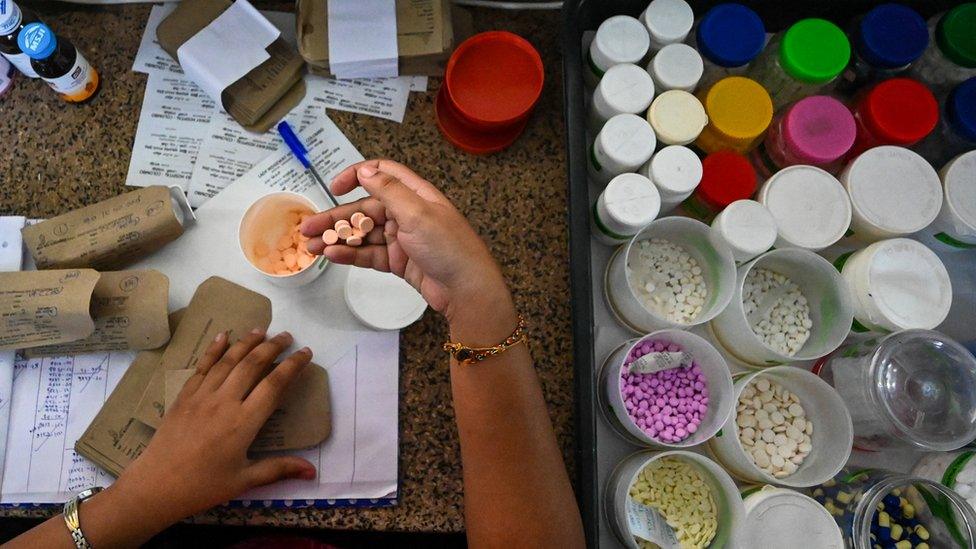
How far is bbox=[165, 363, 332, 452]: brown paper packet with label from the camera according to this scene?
678 millimetres

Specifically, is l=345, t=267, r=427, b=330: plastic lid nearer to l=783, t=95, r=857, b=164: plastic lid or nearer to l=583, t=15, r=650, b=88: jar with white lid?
l=583, t=15, r=650, b=88: jar with white lid

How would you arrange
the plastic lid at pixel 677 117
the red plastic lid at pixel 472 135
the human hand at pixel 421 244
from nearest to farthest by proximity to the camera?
the human hand at pixel 421 244 → the plastic lid at pixel 677 117 → the red plastic lid at pixel 472 135

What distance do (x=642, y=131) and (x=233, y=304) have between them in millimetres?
520

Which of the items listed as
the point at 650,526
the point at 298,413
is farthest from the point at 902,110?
the point at 298,413

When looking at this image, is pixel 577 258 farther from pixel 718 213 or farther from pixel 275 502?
pixel 275 502

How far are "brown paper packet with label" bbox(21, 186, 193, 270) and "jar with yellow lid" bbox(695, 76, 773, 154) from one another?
64 centimetres

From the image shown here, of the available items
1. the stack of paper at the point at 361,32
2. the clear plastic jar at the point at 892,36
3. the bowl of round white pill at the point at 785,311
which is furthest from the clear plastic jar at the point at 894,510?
the stack of paper at the point at 361,32

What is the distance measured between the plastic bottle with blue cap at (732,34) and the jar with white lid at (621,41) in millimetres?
73

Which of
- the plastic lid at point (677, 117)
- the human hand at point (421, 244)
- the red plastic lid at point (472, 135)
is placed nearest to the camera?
the human hand at point (421, 244)

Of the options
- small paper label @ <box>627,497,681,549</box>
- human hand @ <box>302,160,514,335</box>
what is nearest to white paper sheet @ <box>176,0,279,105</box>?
human hand @ <box>302,160,514,335</box>

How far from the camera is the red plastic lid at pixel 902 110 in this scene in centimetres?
69

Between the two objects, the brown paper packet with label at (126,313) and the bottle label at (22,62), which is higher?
the bottle label at (22,62)

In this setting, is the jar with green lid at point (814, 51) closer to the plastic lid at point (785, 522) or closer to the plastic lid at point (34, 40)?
the plastic lid at point (785, 522)

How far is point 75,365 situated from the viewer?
2.30ft
